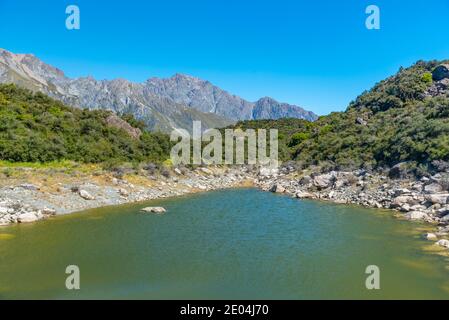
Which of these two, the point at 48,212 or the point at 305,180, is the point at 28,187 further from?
the point at 305,180

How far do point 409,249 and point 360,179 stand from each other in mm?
23712

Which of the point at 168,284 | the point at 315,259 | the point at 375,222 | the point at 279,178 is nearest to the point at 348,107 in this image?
the point at 279,178

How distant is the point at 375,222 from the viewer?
98.8 ft

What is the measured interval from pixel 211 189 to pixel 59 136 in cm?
2244

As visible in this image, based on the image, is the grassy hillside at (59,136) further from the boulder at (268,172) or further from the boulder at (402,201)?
the boulder at (402,201)

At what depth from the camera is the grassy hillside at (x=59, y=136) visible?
4378 cm

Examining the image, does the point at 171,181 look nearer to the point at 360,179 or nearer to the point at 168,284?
the point at 360,179

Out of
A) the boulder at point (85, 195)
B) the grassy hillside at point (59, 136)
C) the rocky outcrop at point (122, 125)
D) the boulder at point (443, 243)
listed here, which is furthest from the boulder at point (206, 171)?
the boulder at point (443, 243)

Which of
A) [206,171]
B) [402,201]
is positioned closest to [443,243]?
[402,201]

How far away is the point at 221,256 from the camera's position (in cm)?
2161

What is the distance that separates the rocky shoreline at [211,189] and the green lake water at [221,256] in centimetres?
210

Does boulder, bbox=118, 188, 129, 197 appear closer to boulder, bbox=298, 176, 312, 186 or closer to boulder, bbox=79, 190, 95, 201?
boulder, bbox=79, 190, 95, 201

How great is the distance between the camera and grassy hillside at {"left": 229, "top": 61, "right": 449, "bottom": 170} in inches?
1725

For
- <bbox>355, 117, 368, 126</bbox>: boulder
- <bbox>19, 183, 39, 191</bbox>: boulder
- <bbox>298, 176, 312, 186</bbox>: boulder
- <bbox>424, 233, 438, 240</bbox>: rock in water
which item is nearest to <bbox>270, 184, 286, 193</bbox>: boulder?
<bbox>298, 176, 312, 186</bbox>: boulder
